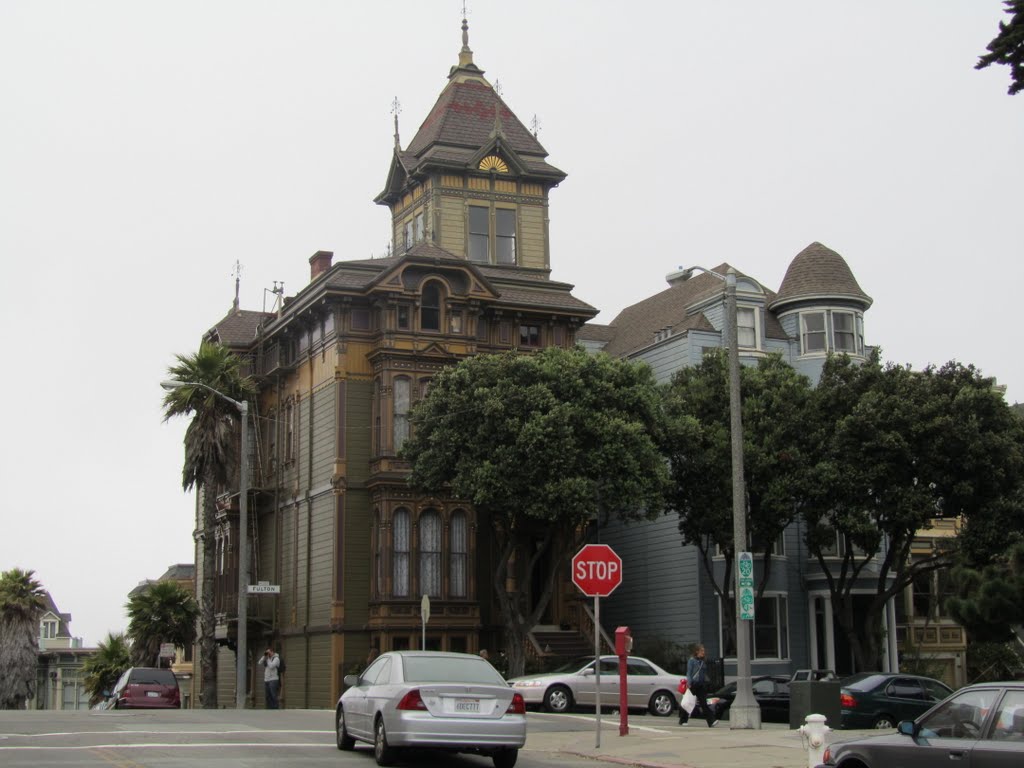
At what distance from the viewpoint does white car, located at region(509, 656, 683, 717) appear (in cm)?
3200

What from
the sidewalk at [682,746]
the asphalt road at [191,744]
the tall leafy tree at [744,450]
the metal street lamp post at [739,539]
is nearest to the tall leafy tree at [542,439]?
the tall leafy tree at [744,450]

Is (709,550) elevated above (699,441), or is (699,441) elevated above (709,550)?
(699,441)

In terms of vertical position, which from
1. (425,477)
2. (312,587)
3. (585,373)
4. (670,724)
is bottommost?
(670,724)

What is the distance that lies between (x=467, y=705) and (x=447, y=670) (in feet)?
2.35

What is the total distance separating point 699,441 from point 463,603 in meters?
9.32

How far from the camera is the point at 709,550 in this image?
4491 cm

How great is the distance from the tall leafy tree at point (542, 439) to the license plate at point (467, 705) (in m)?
20.2

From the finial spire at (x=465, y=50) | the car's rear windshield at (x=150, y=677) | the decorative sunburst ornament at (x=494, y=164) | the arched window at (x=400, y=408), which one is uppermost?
the finial spire at (x=465, y=50)

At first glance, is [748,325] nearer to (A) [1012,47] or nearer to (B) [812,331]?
(B) [812,331]

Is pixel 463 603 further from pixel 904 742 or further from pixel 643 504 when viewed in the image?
pixel 904 742

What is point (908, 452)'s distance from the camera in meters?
38.5

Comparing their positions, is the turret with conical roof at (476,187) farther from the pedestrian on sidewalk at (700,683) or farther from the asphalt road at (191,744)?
the asphalt road at (191,744)

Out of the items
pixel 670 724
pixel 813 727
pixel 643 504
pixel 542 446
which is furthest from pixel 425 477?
pixel 813 727

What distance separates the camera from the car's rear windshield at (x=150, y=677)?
36156 mm
